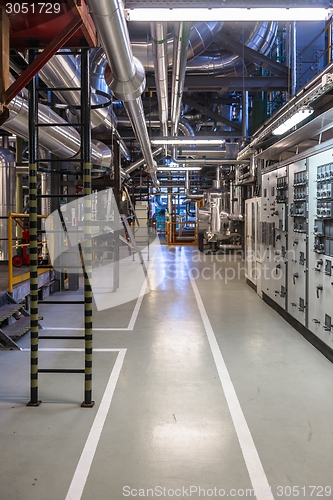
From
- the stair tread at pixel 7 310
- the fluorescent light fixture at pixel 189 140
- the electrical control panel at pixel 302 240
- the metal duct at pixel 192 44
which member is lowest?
the stair tread at pixel 7 310

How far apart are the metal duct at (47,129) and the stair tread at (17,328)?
2.98 metres

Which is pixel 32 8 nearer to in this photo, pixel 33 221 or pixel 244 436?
pixel 33 221

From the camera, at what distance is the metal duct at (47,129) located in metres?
5.29

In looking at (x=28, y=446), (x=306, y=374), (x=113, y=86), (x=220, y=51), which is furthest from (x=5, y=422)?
(x=220, y=51)

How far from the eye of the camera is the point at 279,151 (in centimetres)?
858

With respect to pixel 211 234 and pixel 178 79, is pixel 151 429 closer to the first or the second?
pixel 178 79

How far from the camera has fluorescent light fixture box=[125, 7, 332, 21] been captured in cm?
337

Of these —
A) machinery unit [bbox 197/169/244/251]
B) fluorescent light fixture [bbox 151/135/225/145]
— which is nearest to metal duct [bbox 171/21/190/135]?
fluorescent light fixture [bbox 151/135/225/145]

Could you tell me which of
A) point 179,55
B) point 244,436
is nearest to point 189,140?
point 179,55

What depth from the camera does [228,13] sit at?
3.42m

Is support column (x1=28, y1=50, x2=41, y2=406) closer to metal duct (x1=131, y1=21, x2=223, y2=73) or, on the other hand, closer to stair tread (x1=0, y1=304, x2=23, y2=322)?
stair tread (x1=0, y1=304, x2=23, y2=322)

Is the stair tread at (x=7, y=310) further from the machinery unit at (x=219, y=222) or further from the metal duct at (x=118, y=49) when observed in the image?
the machinery unit at (x=219, y=222)

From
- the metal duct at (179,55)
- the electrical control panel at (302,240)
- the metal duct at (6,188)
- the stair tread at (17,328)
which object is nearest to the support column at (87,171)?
the metal duct at (179,55)

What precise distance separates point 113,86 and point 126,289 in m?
5.57
